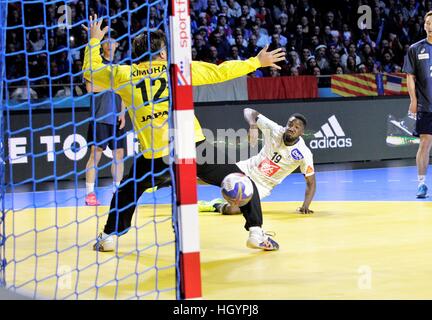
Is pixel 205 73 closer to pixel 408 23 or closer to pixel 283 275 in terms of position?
pixel 283 275

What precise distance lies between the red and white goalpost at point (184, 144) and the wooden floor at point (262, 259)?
0.53 meters

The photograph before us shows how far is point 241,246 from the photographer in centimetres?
731

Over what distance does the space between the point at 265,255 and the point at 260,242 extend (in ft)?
0.41

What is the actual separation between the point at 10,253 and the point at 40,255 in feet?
1.17

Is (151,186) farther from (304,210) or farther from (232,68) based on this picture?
(304,210)

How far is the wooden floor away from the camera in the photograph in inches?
219

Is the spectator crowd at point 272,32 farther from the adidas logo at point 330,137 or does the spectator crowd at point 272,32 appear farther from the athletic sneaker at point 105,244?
the athletic sneaker at point 105,244

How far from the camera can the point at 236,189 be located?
6.45 meters

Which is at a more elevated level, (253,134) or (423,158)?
(253,134)

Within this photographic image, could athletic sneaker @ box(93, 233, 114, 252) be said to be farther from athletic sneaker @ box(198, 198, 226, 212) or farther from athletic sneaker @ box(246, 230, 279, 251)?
athletic sneaker @ box(198, 198, 226, 212)

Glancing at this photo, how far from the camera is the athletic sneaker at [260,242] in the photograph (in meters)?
6.86

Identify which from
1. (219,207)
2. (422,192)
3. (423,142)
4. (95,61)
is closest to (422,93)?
(423,142)

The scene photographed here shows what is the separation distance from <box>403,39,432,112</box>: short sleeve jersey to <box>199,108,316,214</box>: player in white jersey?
6.28 feet
